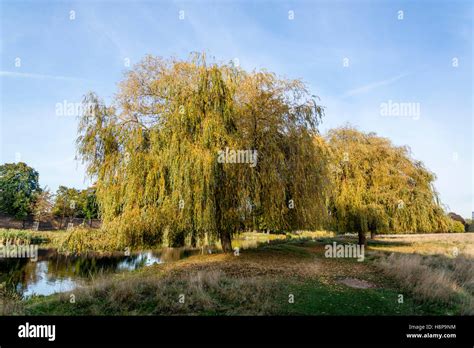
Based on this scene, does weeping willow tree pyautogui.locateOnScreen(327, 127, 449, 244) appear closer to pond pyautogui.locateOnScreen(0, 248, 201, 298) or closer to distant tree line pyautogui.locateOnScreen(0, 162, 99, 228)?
pond pyautogui.locateOnScreen(0, 248, 201, 298)

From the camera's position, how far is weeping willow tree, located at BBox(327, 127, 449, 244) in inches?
634

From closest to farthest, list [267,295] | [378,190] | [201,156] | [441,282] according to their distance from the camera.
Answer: [267,295] → [441,282] → [201,156] → [378,190]

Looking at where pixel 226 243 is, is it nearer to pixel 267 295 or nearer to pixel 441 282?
pixel 267 295

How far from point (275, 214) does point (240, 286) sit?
4.00 m

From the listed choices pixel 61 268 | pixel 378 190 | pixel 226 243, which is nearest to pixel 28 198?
pixel 61 268

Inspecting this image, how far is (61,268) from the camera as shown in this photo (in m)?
11.9

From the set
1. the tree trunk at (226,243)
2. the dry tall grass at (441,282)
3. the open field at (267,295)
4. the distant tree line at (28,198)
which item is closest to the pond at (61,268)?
the open field at (267,295)

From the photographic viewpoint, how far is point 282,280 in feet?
25.6

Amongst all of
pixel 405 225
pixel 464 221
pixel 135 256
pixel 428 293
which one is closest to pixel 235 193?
pixel 428 293

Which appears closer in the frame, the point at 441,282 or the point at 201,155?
the point at 441,282

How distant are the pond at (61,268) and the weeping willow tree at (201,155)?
2.15 meters

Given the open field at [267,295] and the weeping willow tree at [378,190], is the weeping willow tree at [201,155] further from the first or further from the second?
the weeping willow tree at [378,190]

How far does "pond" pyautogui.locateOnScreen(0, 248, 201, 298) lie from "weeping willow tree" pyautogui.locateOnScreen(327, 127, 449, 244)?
28.1 ft

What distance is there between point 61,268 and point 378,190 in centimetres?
1567
